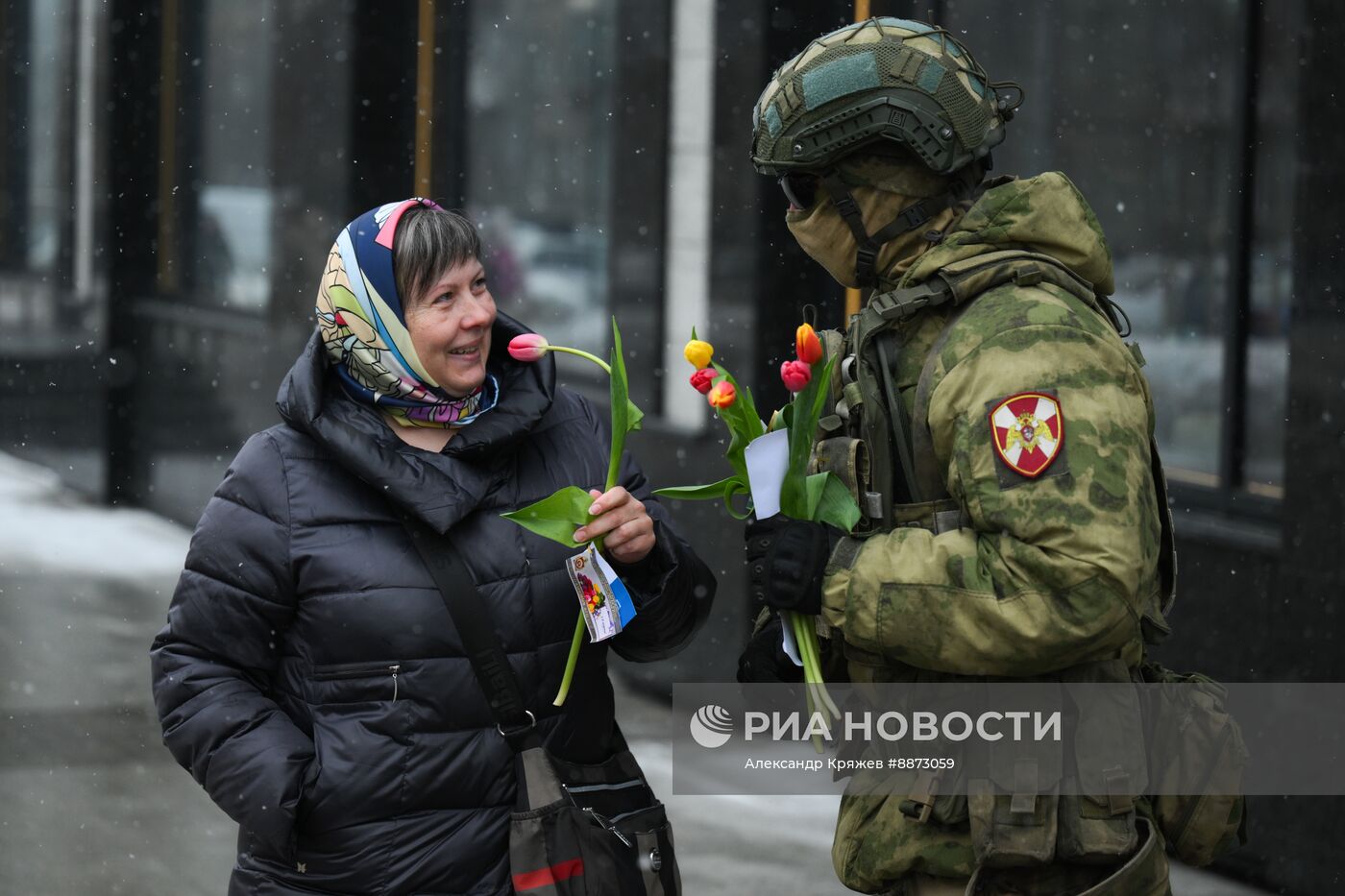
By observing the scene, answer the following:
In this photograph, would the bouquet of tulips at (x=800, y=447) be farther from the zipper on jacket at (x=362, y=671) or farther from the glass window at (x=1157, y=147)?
the glass window at (x=1157, y=147)

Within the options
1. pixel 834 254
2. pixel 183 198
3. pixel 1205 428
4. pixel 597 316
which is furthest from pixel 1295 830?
pixel 183 198

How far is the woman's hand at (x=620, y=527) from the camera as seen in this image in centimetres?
297

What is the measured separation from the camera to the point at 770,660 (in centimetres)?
312

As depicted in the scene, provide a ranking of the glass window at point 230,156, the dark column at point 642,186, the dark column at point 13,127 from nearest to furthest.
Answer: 1. the dark column at point 642,186
2. the glass window at point 230,156
3. the dark column at point 13,127

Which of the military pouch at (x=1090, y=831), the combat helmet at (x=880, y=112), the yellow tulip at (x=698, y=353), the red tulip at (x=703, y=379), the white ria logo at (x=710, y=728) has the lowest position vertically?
the white ria logo at (x=710, y=728)

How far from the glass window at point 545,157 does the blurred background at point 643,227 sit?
0.07 ft

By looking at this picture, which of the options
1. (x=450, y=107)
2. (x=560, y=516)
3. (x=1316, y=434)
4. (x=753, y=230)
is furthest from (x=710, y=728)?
(x=450, y=107)

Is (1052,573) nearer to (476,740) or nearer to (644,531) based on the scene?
(644,531)

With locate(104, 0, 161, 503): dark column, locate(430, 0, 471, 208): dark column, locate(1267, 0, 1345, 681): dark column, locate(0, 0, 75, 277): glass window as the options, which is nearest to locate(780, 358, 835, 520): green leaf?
locate(1267, 0, 1345, 681): dark column

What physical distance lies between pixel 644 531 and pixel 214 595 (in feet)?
2.50

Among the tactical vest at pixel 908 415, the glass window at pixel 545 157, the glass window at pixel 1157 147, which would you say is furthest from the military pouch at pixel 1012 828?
the glass window at pixel 545 157

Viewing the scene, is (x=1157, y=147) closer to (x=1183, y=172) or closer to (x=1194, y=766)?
(x=1183, y=172)

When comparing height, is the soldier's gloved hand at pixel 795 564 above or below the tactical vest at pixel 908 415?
below

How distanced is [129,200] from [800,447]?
33.3 ft
